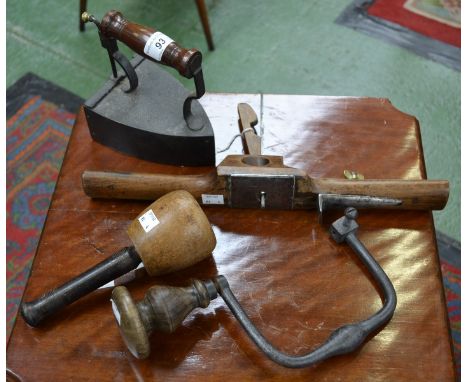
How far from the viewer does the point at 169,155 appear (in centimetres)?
124

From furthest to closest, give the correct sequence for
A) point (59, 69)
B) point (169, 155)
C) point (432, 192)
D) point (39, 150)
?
point (59, 69) → point (39, 150) → point (169, 155) → point (432, 192)

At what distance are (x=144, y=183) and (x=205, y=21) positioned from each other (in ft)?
3.93

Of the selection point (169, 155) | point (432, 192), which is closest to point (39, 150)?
point (169, 155)

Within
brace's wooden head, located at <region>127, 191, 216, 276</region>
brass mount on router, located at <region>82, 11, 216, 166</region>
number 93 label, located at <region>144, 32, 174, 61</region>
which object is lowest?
brace's wooden head, located at <region>127, 191, 216, 276</region>

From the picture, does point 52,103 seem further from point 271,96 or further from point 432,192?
point 432,192

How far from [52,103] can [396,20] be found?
Answer: 1.55 m

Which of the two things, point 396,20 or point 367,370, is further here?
point 396,20

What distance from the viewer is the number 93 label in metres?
1.09

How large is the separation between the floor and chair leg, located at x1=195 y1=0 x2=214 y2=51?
46 mm

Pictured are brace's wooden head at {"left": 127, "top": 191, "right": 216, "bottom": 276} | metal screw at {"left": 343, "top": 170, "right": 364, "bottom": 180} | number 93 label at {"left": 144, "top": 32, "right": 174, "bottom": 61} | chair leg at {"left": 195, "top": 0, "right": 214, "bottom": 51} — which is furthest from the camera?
chair leg at {"left": 195, "top": 0, "right": 214, "bottom": 51}

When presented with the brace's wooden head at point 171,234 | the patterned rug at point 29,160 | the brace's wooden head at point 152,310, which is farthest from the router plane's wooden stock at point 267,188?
the patterned rug at point 29,160

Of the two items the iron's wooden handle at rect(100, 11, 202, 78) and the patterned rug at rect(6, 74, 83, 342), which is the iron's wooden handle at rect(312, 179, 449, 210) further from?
the patterned rug at rect(6, 74, 83, 342)

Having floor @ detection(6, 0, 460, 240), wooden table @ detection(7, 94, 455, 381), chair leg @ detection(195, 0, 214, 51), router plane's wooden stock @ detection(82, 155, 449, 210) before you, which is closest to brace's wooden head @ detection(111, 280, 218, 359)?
wooden table @ detection(7, 94, 455, 381)

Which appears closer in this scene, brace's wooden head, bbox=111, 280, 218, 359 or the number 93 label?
brace's wooden head, bbox=111, 280, 218, 359
